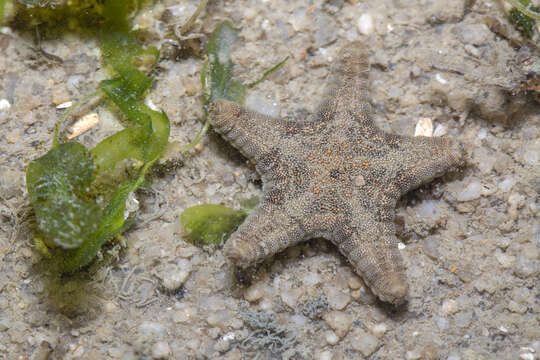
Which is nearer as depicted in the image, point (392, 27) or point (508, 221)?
point (508, 221)

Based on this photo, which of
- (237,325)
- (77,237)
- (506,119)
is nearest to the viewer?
(77,237)

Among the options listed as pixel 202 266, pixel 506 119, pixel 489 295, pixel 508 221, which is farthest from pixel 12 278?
pixel 506 119

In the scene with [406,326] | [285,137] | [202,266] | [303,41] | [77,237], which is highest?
[303,41]

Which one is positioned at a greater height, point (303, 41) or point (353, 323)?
point (303, 41)

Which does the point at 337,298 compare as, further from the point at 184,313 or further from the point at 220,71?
the point at 220,71

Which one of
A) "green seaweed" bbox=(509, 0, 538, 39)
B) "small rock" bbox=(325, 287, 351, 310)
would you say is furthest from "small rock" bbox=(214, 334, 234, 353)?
"green seaweed" bbox=(509, 0, 538, 39)

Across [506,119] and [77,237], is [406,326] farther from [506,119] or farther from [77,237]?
[77,237]

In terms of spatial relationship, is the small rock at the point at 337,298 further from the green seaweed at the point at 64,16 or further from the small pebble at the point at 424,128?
the green seaweed at the point at 64,16
